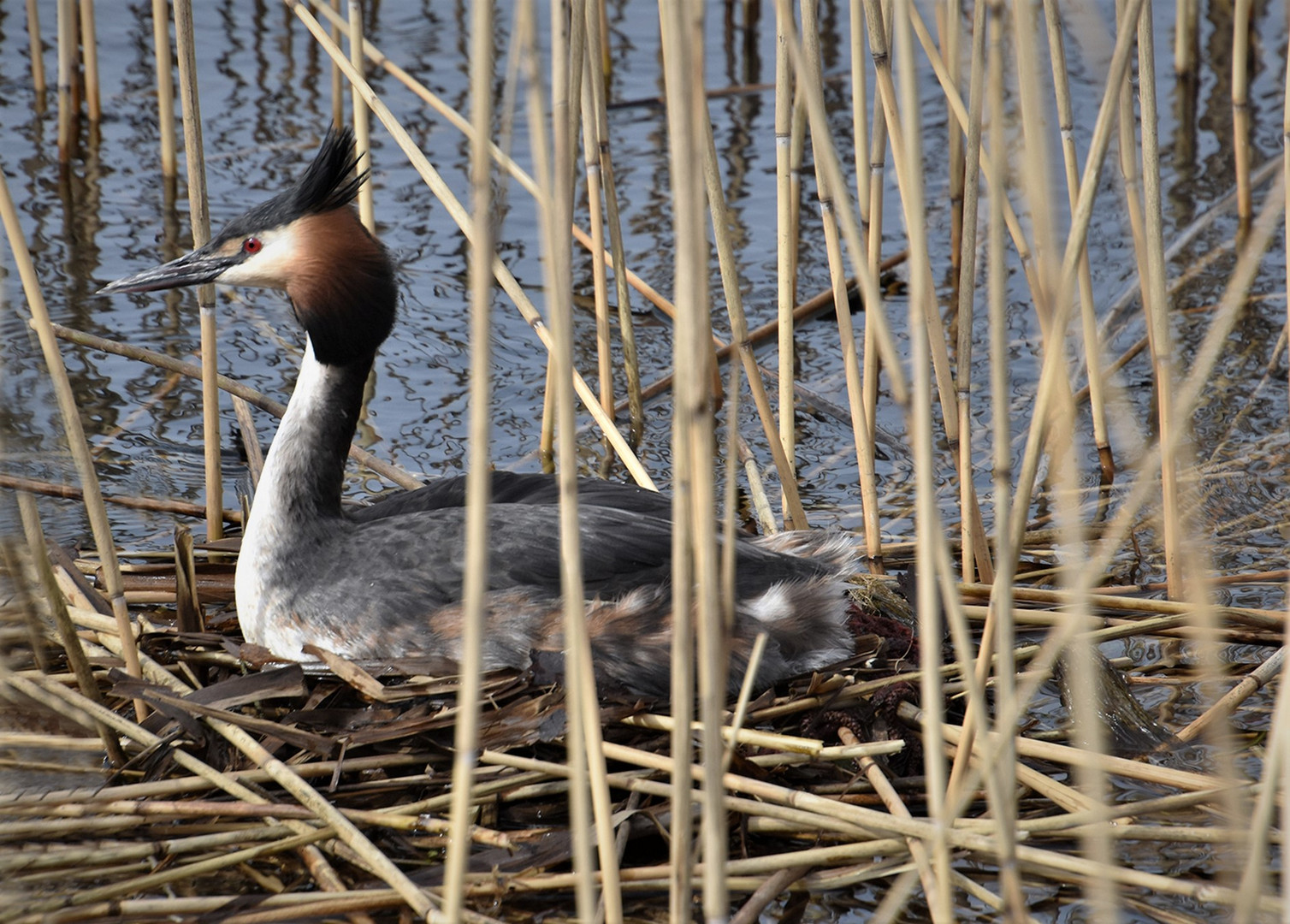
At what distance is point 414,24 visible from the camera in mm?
9758

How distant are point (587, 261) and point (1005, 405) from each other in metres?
5.00

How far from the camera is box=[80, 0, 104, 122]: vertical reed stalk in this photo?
7344 mm

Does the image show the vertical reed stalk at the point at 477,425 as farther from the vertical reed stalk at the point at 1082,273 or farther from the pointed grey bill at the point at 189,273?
the pointed grey bill at the point at 189,273

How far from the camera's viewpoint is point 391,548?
3.91 metres

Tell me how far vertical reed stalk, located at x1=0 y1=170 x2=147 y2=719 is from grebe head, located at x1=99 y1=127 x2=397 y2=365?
2.42ft

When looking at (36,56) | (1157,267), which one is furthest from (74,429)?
(36,56)

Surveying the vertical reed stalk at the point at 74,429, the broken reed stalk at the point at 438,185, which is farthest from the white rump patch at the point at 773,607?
the vertical reed stalk at the point at 74,429

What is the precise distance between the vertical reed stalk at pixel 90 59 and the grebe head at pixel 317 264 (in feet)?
12.7

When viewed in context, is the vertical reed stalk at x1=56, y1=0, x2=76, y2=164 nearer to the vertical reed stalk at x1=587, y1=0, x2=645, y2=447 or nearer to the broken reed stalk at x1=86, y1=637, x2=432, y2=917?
the vertical reed stalk at x1=587, y1=0, x2=645, y2=447

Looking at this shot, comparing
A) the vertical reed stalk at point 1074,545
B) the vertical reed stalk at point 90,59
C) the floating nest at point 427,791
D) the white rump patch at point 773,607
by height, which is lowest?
the floating nest at point 427,791

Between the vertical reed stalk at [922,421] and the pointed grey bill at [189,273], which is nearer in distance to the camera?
the vertical reed stalk at [922,421]

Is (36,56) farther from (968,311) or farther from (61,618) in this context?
(968,311)

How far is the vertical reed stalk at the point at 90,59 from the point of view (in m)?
7.34

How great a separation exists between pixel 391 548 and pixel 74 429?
2.97 feet
